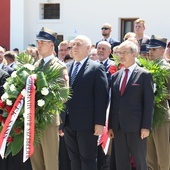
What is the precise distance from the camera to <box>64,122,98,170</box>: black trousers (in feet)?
17.3

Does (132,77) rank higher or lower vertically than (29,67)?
lower

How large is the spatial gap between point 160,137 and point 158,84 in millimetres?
720

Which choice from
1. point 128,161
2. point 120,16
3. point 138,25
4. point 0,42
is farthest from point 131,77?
point 0,42

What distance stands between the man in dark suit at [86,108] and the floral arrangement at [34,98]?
0.84ft

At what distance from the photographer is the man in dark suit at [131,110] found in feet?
16.9

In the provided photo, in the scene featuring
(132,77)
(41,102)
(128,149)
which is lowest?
(128,149)

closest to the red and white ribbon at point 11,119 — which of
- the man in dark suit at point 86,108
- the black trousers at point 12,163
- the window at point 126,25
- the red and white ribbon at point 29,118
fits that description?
the red and white ribbon at point 29,118

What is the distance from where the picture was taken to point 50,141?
5230mm

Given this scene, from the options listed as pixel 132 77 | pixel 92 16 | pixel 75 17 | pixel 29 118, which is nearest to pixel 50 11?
pixel 75 17

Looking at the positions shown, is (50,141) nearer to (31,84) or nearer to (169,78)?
(31,84)

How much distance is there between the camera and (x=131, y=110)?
5.16 metres

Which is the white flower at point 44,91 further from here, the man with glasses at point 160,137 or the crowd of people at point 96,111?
the man with glasses at point 160,137

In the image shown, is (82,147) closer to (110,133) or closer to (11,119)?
(110,133)

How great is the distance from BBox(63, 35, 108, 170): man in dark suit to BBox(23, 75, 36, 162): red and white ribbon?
0.59 m
